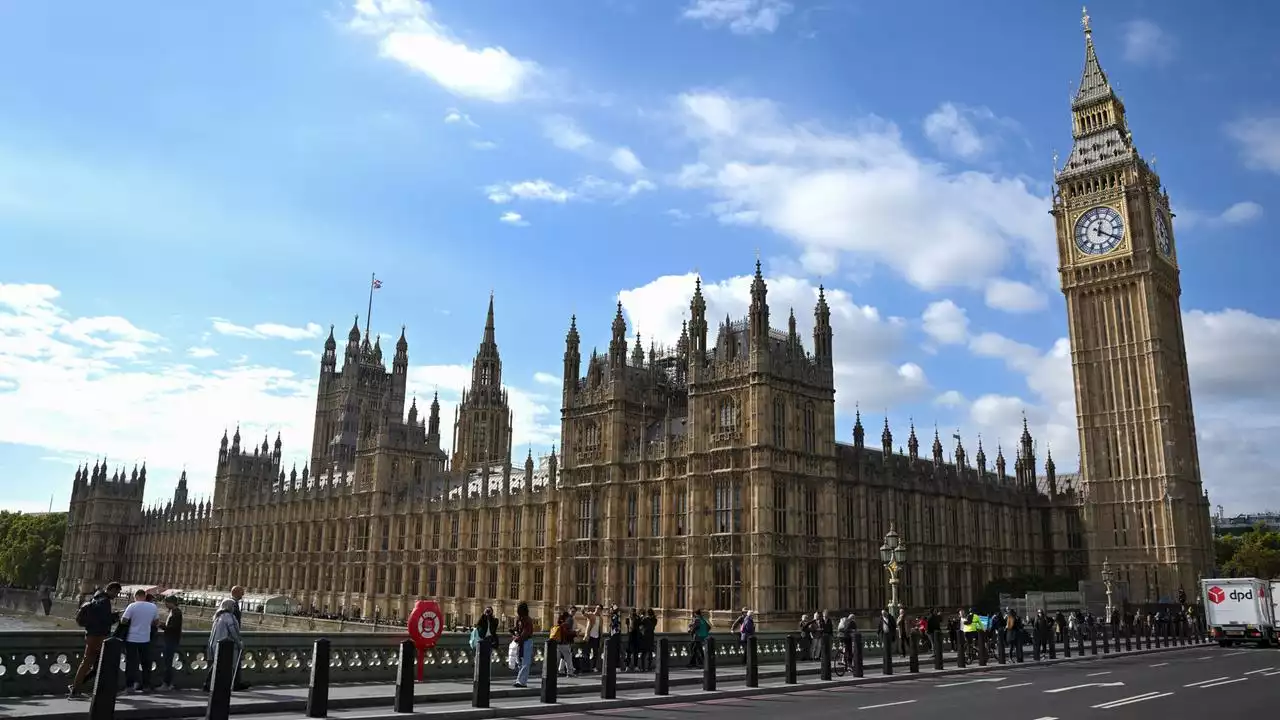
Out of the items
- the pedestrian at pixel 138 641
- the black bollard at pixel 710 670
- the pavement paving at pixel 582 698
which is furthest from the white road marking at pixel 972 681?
the pedestrian at pixel 138 641

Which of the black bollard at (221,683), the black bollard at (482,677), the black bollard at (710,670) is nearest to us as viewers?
the black bollard at (221,683)

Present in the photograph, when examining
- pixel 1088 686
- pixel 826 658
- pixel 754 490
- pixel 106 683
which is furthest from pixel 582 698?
pixel 754 490

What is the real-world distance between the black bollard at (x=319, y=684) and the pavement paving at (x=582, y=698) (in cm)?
48

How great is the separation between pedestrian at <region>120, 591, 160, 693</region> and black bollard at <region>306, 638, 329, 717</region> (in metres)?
3.44

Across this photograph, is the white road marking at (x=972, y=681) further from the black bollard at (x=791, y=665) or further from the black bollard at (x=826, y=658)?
the black bollard at (x=791, y=665)

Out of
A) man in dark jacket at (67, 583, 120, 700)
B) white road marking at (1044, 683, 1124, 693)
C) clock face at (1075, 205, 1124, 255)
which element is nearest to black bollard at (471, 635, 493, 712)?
man in dark jacket at (67, 583, 120, 700)

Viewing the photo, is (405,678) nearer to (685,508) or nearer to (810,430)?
(685,508)

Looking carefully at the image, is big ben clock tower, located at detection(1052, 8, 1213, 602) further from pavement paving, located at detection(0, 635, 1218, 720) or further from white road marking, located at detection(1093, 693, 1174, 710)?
white road marking, located at detection(1093, 693, 1174, 710)

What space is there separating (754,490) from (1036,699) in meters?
23.7

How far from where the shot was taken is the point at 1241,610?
4184 centimetres

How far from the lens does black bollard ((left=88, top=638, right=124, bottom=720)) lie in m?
12.5

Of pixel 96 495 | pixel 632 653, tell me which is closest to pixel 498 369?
pixel 96 495

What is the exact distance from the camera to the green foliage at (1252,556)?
97.3 metres

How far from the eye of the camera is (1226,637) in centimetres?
4300
